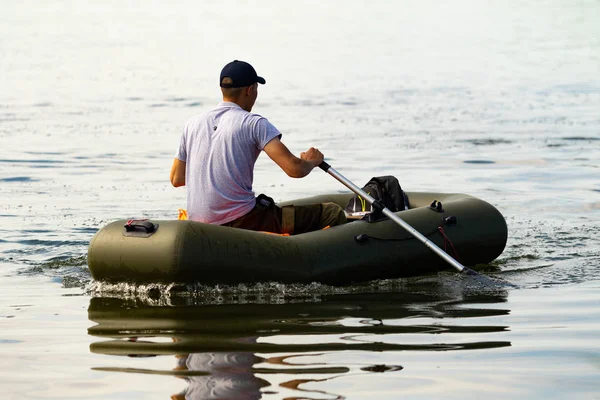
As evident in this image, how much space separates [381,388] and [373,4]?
5183 centimetres

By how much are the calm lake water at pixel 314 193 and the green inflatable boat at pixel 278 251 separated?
114 millimetres

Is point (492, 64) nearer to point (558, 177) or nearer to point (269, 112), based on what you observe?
point (269, 112)

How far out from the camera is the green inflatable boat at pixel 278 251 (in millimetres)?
6496

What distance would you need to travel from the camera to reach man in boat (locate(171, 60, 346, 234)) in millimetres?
6652

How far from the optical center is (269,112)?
19688 mm

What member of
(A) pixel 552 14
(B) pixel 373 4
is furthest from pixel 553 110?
(B) pixel 373 4

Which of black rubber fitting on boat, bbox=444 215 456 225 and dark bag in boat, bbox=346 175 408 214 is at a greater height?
dark bag in boat, bbox=346 175 408 214

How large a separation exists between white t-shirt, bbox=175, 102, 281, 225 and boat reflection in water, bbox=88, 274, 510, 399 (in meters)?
0.58

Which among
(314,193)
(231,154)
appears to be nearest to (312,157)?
(231,154)

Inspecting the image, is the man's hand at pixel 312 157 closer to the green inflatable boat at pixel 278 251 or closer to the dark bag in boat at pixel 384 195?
the green inflatable boat at pixel 278 251

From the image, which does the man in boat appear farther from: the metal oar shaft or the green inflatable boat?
the metal oar shaft

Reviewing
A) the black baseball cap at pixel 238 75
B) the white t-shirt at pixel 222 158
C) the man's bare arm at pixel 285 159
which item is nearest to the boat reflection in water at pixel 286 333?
the white t-shirt at pixel 222 158

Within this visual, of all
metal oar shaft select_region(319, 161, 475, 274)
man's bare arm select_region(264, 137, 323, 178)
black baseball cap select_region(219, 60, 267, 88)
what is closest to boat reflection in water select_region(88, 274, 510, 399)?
metal oar shaft select_region(319, 161, 475, 274)

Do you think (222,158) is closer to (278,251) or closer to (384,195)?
(278,251)
